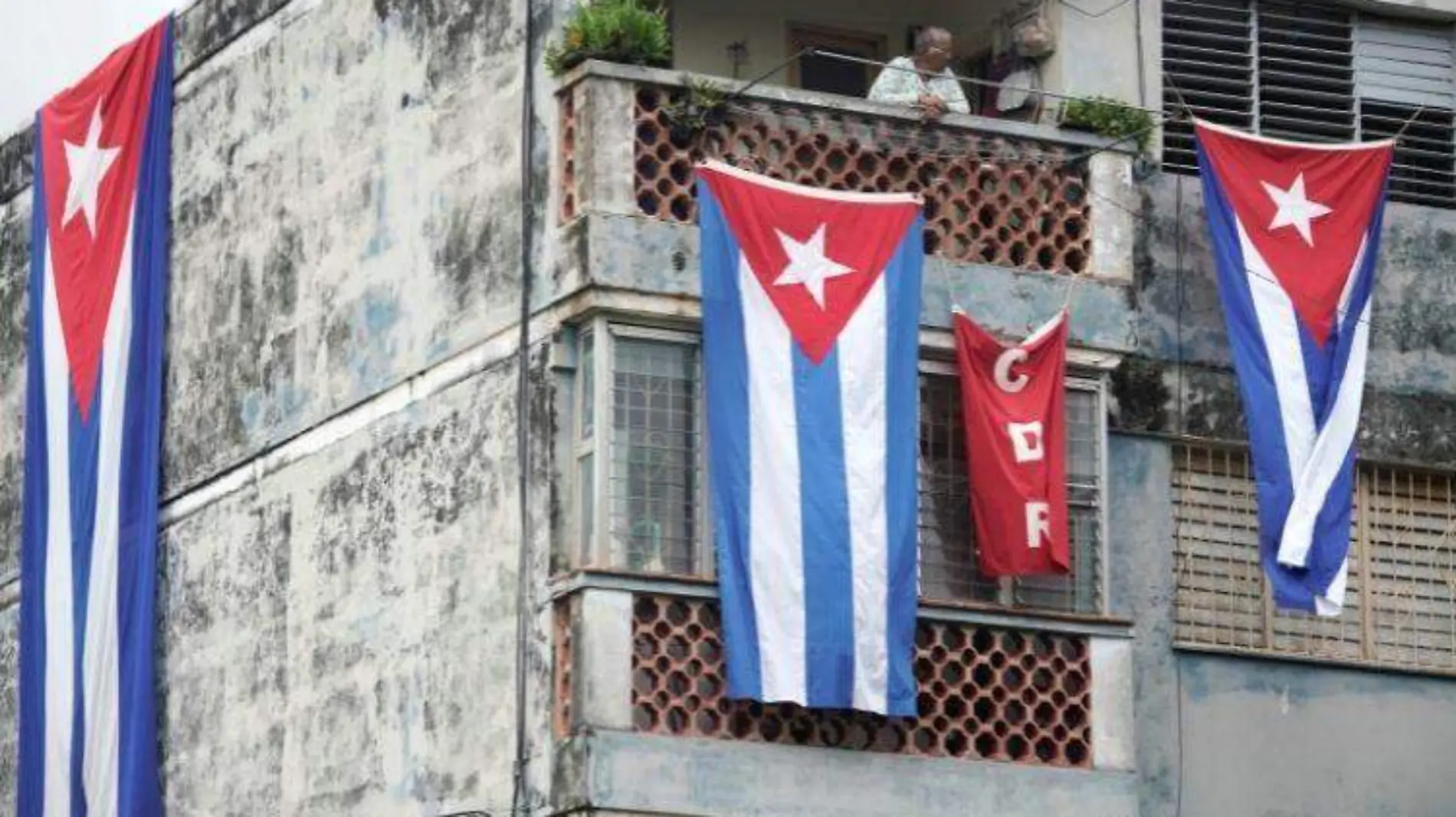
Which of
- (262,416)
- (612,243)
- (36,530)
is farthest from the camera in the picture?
(36,530)

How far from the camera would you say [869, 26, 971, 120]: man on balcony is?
2975cm

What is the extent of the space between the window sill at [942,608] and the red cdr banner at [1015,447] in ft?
0.99

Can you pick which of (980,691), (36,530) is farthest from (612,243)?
(36,530)

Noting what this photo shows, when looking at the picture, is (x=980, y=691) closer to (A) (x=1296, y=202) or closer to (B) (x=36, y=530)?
(A) (x=1296, y=202)

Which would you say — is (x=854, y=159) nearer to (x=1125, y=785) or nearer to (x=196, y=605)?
(x=1125, y=785)

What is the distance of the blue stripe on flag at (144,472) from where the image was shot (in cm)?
3375

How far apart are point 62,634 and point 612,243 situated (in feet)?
28.8

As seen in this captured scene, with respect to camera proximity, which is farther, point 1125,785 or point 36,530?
point 36,530

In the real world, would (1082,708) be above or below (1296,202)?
below

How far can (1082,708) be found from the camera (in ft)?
96.0

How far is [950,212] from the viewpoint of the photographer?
29.7 m

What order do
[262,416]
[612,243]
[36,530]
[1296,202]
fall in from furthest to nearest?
1. [36,530]
2. [262,416]
3. [1296,202]
4. [612,243]

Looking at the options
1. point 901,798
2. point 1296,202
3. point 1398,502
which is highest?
point 1296,202

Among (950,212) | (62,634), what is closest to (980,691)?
(950,212)
